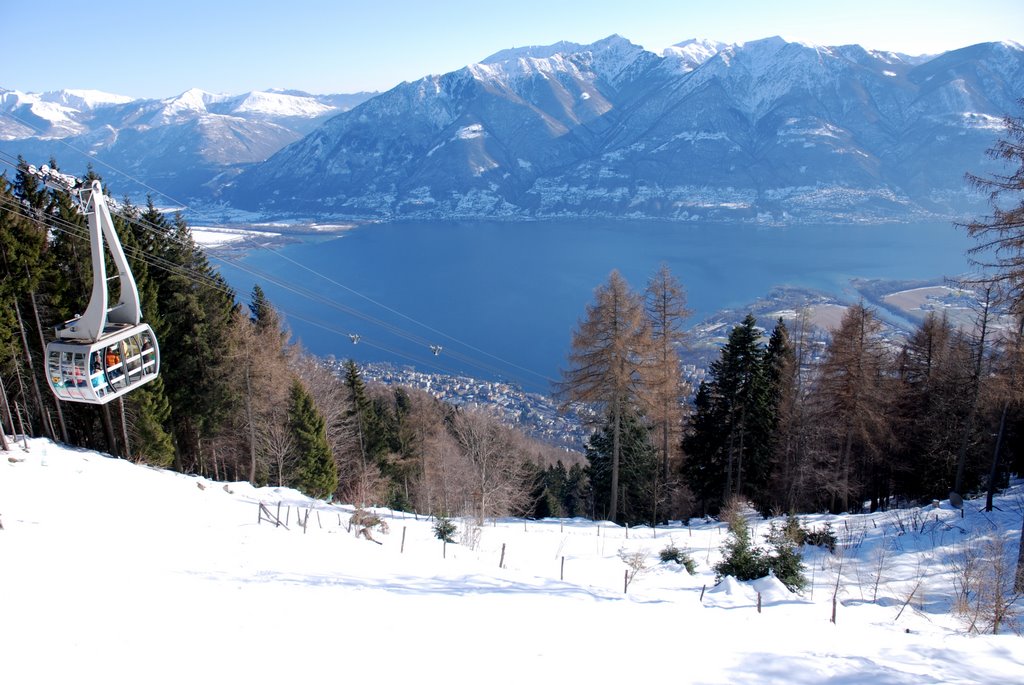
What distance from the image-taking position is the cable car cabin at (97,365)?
436 inches

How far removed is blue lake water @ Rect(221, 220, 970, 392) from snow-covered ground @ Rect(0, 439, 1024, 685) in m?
43.0

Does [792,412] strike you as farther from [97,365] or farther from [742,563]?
[97,365]

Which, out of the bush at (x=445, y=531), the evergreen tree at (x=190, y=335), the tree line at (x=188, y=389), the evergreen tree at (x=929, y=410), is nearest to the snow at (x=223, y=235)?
the tree line at (x=188, y=389)

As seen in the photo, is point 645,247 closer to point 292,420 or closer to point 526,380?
point 526,380

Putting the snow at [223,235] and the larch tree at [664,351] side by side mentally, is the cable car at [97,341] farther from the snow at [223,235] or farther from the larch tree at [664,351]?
the snow at [223,235]

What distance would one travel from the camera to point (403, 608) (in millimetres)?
7984

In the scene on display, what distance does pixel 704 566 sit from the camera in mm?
13391

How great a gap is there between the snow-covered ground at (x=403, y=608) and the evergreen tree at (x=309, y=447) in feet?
27.0

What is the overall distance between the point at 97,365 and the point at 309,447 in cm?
1223

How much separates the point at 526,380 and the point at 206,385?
5113 cm

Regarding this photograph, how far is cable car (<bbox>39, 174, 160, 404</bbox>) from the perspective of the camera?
1106cm

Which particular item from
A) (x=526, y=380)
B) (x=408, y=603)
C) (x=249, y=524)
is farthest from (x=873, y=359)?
(x=526, y=380)

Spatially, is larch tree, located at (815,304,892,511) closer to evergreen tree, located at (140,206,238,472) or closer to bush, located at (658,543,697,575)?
bush, located at (658,543,697,575)

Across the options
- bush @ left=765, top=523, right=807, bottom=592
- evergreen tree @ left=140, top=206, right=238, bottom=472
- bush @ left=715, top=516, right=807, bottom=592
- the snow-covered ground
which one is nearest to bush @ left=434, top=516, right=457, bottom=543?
the snow-covered ground
